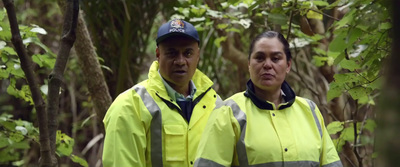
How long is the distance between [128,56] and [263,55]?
259cm

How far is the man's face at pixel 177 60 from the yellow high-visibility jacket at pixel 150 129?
0.06 meters

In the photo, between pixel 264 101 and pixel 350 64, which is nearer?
pixel 264 101

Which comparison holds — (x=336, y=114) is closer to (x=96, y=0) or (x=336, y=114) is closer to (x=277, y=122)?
(x=96, y=0)

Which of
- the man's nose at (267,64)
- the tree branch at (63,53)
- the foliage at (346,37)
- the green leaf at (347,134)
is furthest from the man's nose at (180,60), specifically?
the green leaf at (347,134)

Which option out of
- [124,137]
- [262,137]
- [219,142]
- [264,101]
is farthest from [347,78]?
[124,137]

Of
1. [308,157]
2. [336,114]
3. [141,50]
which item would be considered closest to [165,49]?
[308,157]

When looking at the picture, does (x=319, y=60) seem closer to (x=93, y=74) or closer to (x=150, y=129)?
(x=93, y=74)

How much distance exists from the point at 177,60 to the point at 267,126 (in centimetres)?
54

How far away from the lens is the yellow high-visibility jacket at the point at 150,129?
2.14 m

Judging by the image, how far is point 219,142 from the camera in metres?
1.98

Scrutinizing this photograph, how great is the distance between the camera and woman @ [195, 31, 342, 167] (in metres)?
1.99

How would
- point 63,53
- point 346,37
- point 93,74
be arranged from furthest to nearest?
point 93,74 → point 63,53 → point 346,37

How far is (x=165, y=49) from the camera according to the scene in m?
2.42

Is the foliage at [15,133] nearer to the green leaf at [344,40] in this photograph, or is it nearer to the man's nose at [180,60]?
the man's nose at [180,60]
